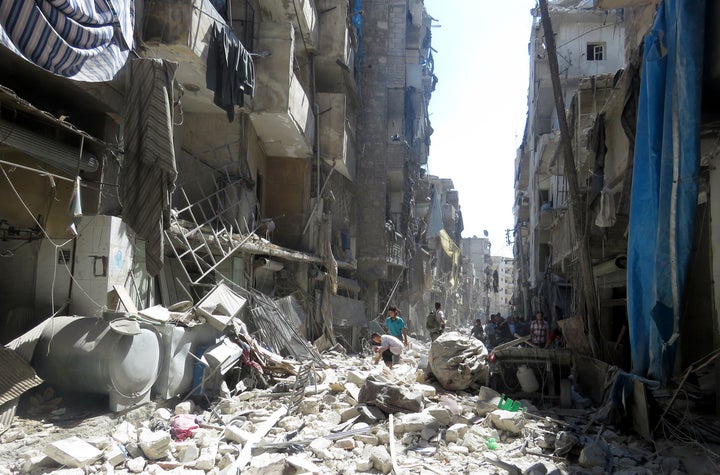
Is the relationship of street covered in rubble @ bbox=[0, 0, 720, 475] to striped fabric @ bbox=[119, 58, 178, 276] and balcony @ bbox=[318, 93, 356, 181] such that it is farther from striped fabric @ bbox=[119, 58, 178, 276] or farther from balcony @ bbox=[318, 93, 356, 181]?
balcony @ bbox=[318, 93, 356, 181]

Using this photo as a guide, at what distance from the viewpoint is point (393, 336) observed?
40.1 ft

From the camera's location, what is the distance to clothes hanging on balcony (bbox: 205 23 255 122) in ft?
33.3

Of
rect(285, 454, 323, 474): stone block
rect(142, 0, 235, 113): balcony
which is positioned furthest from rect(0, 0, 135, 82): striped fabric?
rect(285, 454, 323, 474): stone block

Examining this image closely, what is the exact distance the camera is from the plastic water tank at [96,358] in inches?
251

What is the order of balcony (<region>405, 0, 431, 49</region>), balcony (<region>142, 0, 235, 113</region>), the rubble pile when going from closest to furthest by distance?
1. the rubble pile
2. balcony (<region>142, 0, 235, 113</region>)
3. balcony (<region>405, 0, 431, 49</region>)

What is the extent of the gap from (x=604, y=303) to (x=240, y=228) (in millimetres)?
8192

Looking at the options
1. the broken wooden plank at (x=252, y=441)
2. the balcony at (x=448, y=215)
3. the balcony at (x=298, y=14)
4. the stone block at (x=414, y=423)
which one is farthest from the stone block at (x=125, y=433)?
the balcony at (x=448, y=215)

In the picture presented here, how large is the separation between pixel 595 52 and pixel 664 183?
20.4 metres

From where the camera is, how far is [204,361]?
7.94m

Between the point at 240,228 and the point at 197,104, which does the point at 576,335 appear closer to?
the point at 240,228

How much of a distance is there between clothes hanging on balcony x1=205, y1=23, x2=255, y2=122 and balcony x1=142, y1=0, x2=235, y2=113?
170mm

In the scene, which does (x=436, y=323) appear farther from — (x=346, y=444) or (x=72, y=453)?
(x=72, y=453)

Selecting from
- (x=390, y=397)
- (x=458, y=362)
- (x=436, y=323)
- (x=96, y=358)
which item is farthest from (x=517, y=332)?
(x=96, y=358)

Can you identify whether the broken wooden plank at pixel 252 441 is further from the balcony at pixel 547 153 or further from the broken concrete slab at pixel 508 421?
the balcony at pixel 547 153
